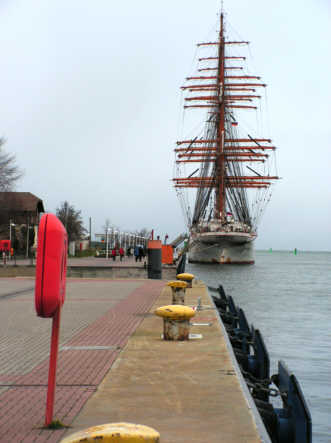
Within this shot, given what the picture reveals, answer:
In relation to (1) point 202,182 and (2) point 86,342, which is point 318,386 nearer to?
(2) point 86,342

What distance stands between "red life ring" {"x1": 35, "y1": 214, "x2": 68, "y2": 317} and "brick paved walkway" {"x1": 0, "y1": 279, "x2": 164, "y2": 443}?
0.99m

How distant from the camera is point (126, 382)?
6.31 metres

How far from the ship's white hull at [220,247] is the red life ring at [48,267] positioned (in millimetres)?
73225

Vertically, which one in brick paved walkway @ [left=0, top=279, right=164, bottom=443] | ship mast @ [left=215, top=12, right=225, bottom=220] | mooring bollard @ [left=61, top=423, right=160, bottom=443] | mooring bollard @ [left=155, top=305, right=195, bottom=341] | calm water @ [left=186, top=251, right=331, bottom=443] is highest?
ship mast @ [left=215, top=12, right=225, bottom=220]

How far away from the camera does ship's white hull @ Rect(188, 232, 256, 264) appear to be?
78500mm

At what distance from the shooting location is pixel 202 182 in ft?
262

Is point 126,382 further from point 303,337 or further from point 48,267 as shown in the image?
point 303,337

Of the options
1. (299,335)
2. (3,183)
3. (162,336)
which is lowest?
(299,335)

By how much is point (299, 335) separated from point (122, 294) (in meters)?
5.51

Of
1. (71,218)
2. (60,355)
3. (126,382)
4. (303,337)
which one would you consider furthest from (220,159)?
(126,382)

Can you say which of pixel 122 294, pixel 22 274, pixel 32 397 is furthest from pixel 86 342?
pixel 22 274

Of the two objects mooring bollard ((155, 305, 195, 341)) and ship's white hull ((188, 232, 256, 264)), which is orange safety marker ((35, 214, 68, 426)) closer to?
mooring bollard ((155, 305, 195, 341))

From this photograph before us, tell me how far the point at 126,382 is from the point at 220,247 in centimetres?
7431

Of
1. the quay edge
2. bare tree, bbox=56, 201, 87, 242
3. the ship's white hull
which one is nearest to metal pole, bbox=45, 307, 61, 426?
the quay edge
